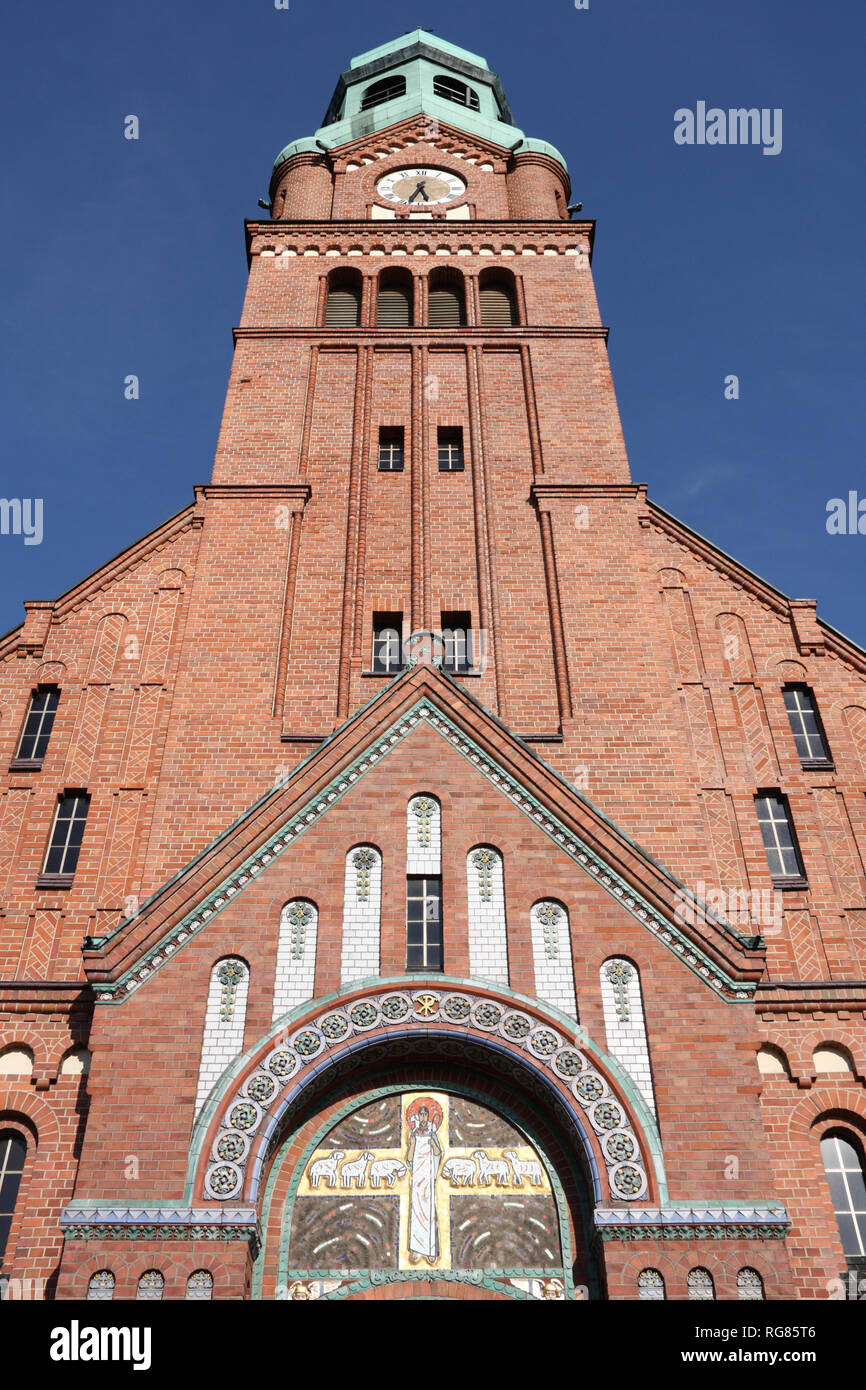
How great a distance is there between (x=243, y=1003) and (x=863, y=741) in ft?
30.9

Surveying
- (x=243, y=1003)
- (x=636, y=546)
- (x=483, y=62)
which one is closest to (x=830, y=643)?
(x=636, y=546)

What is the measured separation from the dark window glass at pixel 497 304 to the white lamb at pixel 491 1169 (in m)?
16.1

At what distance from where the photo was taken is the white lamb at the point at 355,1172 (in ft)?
42.3

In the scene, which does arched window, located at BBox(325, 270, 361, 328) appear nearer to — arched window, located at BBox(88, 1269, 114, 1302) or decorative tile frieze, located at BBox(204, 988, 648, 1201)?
decorative tile frieze, located at BBox(204, 988, 648, 1201)

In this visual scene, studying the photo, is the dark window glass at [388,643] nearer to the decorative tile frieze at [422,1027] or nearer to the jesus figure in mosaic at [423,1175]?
the decorative tile frieze at [422,1027]

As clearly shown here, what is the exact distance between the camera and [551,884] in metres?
14.1

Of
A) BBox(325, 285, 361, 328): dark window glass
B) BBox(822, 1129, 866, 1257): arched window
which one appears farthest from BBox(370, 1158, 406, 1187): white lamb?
BBox(325, 285, 361, 328): dark window glass

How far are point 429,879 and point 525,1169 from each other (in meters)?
3.32

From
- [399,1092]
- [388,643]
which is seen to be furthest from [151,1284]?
[388,643]

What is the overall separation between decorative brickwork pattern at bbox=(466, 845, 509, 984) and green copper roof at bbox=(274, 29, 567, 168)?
65.1ft

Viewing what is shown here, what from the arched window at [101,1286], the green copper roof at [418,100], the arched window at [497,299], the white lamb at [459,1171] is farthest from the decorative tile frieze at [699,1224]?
the green copper roof at [418,100]

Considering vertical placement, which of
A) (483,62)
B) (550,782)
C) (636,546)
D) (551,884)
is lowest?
(551,884)

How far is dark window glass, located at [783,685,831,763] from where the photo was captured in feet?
56.8
